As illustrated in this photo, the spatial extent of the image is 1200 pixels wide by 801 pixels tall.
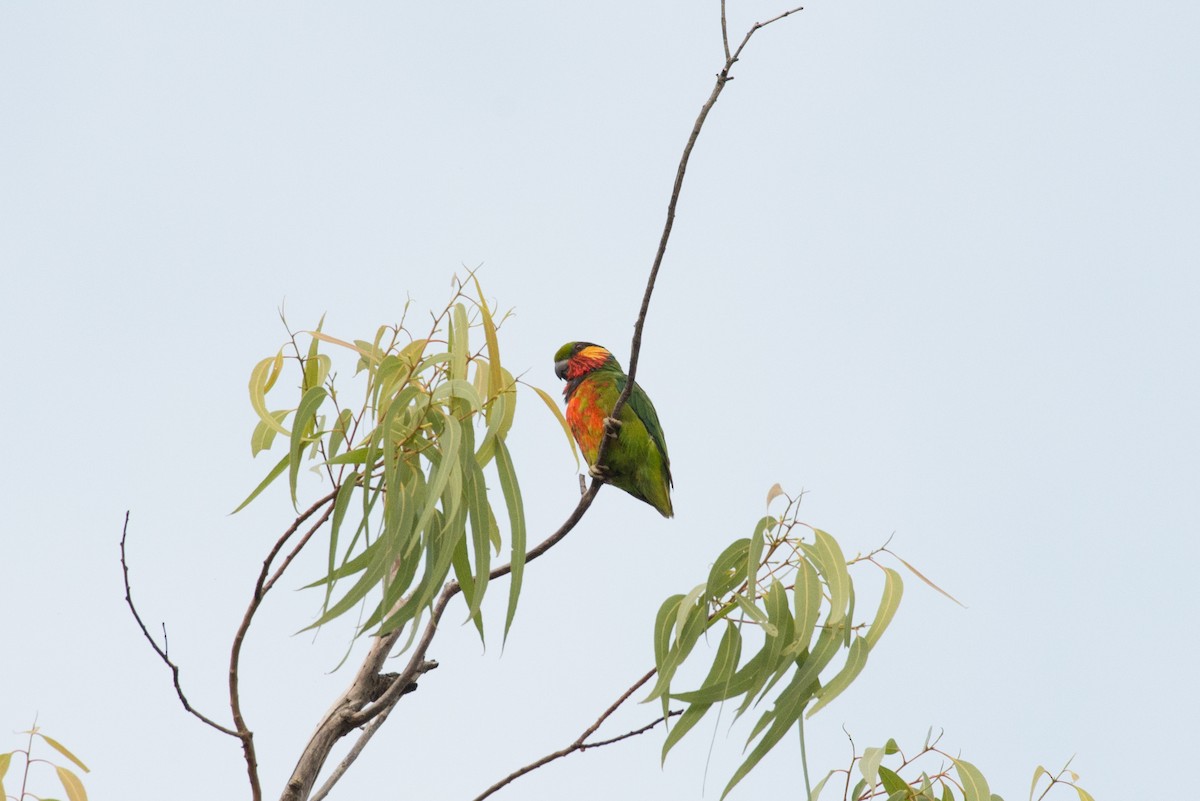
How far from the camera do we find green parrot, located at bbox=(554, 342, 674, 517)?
12.9ft

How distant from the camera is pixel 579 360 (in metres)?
4.74

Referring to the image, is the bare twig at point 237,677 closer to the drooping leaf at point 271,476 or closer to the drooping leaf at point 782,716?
the drooping leaf at point 271,476

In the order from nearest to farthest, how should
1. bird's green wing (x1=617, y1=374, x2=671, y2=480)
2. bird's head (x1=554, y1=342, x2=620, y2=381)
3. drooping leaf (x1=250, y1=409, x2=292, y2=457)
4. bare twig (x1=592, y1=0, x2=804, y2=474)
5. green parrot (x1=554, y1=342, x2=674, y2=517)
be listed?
bare twig (x1=592, y1=0, x2=804, y2=474)
drooping leaf (x1=250, y1=409, x2=292, y2=457)
green parrot (x1=554, y1=342, x2=674, y2=517)
bird's green wing (x1=617, y1=374, x2=671, y2=480)
bird's head (x1=554, y1=342, x2=620, y2=381)

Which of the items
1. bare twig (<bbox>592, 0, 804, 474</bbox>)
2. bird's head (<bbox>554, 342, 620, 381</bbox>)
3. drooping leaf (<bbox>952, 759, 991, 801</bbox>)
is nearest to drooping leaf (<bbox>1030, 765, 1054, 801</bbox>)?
drooping leaf (<bbox>952, 759, 991, 801</bbox>)

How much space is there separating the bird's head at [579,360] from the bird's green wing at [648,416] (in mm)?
333

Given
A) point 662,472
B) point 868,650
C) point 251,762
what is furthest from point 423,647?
point 662,472

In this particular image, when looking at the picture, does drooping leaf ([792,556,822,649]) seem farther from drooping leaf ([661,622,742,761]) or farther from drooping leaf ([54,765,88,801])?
drooping leaf ([54,765,88,801])

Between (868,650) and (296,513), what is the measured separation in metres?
1.28

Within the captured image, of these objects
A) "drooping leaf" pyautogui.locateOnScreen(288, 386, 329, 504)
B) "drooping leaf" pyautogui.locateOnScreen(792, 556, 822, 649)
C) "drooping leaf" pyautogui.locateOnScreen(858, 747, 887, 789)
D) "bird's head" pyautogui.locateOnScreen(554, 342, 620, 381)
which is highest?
"bird's head" pyautogui.locateOnScreen(554, 342, 620, 381)

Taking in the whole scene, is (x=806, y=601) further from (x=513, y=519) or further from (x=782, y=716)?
(x=513, y=519)

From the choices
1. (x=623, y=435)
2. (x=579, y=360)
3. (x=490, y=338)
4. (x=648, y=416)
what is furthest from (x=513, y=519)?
(x=579, y=360)

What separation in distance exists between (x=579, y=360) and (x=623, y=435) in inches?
36.2

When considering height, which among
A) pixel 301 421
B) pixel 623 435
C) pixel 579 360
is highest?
pixel 579 360

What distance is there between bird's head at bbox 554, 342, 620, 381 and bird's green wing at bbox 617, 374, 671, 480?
0.33m
